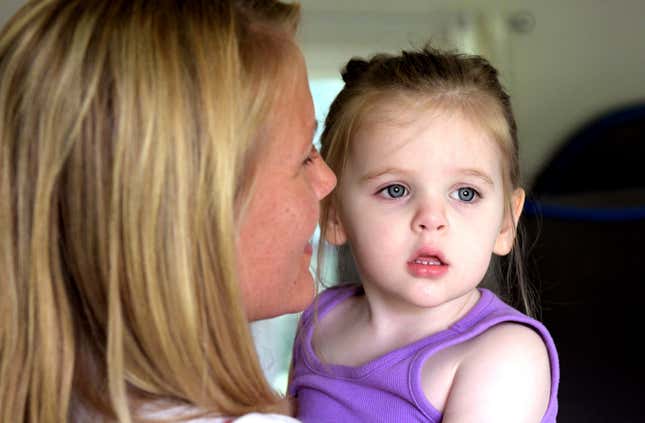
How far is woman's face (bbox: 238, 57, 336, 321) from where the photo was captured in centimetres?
104

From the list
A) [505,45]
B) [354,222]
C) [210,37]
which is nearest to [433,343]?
[354,222]

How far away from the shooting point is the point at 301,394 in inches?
55.7

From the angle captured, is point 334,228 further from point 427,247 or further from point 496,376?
point 496,376

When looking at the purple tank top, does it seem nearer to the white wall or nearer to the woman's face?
the woman's face

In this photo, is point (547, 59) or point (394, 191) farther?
point (547, 59)

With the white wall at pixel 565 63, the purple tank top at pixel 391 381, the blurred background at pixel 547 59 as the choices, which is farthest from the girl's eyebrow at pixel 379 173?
the white wall at pixel 565 63

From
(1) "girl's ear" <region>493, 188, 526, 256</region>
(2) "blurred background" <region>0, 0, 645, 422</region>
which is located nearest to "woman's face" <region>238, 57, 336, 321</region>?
(1) "girl's ear" <region>493, 188, 526, 256</region>

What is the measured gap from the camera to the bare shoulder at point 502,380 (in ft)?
3.81

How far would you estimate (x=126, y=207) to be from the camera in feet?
2.93

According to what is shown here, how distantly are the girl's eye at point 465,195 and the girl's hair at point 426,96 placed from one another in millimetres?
90

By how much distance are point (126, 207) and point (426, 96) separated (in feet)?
1.90

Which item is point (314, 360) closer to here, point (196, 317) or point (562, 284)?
point (196, 317)

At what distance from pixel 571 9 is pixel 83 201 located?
158 inches

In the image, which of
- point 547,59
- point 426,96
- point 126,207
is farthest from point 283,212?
point 547,59
